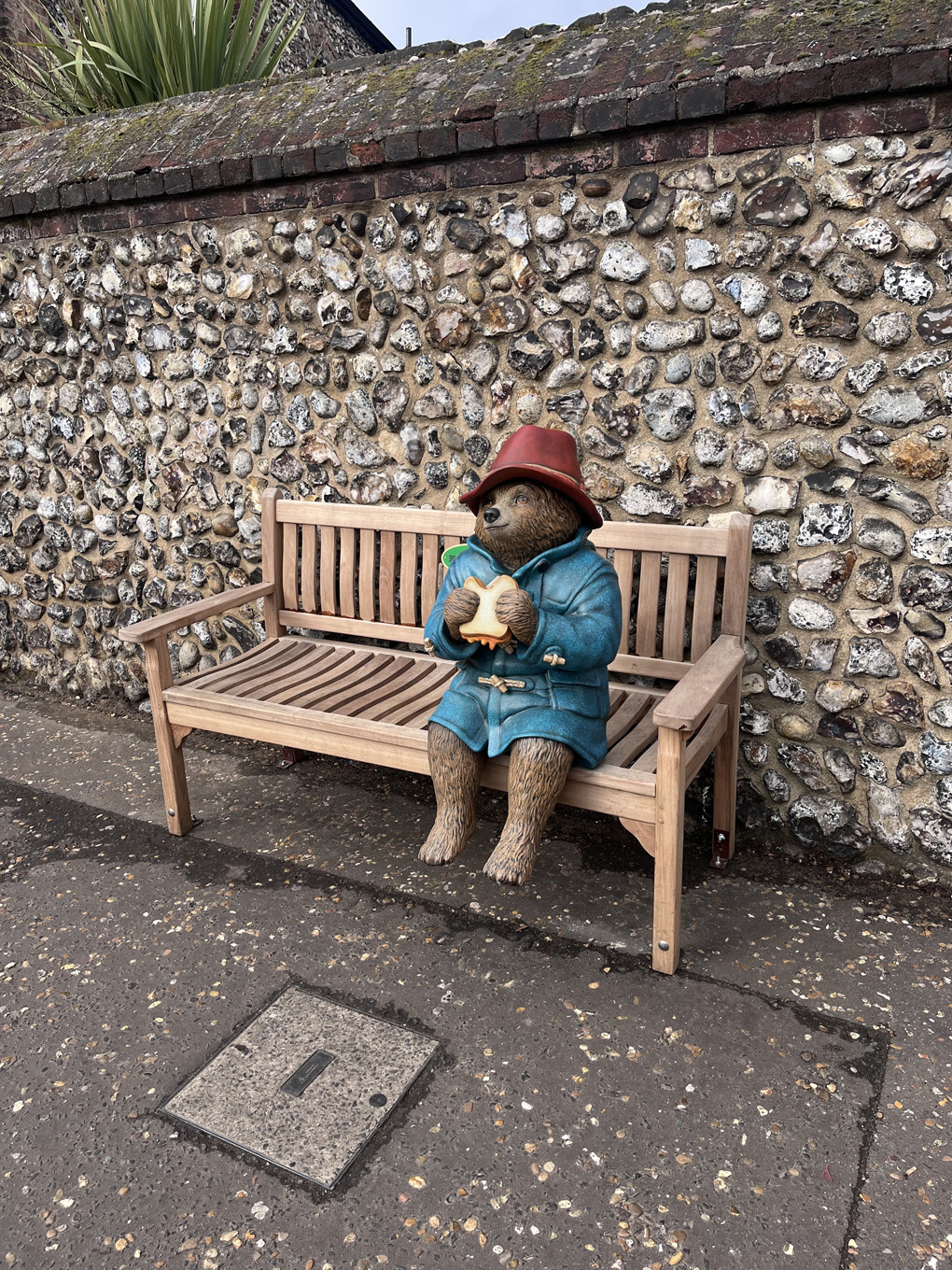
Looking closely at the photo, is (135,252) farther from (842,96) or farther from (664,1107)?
(664,1107)

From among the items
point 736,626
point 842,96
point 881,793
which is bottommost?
point 881,793

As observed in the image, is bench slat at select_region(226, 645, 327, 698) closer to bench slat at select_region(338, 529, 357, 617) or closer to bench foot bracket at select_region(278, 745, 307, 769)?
bench slat at select_region(338, 529, 357, 617)

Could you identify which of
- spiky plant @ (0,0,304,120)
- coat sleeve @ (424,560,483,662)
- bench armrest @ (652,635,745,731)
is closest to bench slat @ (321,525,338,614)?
coat sleeve @ (424,560,483,662)

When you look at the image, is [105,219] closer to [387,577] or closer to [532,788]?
[387,577]

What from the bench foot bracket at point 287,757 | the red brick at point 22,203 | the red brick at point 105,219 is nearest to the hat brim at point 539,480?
the bench foot bracket at point 287,757

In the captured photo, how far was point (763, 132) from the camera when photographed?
2.78m

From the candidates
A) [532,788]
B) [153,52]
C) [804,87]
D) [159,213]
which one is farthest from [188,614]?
[153,52]

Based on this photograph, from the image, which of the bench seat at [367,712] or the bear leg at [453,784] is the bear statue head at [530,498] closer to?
the bear leg at [453,784]

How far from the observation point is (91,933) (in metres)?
2.90

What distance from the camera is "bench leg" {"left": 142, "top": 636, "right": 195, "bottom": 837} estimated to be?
3.35 meters

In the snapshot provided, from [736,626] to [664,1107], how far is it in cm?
147

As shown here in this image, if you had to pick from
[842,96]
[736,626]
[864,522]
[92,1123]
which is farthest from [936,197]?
[92,1123]

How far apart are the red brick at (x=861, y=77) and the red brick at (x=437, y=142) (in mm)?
1256

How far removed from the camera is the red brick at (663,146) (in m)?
2.87
